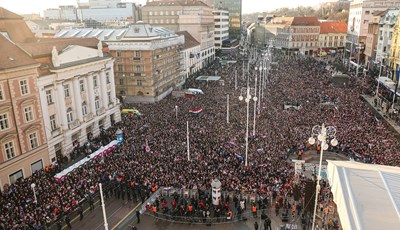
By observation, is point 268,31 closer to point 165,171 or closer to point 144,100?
point 144,100

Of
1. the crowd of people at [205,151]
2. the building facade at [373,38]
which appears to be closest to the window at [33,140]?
the crowd of people at [205,151]

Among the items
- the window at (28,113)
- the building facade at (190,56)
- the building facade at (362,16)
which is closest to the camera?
the window at (28,113)

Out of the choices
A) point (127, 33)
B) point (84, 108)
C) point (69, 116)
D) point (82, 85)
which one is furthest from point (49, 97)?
point (127, 33)

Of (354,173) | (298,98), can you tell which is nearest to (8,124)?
(354,173)

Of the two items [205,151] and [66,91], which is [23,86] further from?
[205,151]

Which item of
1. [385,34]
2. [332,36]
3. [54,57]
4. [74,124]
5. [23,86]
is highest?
[54,57]

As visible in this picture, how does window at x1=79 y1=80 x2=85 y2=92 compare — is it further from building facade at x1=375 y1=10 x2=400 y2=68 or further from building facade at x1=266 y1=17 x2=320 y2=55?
building facade at x1=266 y1=17 x2=320 y2=55

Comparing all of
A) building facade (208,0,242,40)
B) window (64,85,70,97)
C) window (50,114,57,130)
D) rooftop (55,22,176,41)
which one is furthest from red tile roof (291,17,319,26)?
window (50,114,57,130)

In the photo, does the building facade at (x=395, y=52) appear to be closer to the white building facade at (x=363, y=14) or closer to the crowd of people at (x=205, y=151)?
the crowd of people at (x=205, y=151)
